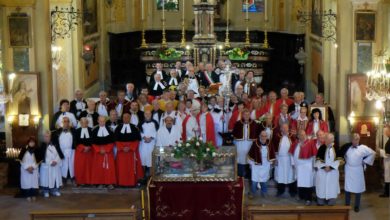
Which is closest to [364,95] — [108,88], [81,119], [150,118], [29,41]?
[150,118]

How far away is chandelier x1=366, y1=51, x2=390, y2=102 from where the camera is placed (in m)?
17.1

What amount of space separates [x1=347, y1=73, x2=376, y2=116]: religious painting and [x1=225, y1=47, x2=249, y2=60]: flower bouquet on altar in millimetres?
7456

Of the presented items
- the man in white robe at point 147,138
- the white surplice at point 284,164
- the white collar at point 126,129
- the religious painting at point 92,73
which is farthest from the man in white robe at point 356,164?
the religious painting at point 92,73

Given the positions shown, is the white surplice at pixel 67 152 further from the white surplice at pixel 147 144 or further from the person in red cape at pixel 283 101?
the person in red cape at pixel 283 101

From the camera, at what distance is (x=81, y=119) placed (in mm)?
18531

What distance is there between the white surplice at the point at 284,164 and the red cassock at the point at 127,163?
3411 mm

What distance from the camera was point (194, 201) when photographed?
1590cm

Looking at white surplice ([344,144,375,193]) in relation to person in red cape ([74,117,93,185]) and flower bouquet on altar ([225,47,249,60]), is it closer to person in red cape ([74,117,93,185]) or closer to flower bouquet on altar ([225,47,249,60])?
person in red cape ([74,117,93,185])

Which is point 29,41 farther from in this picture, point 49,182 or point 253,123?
point 253,123

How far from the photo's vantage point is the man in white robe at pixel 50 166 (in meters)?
18.0

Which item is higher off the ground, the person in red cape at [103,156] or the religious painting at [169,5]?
the religious painting at [169,5]

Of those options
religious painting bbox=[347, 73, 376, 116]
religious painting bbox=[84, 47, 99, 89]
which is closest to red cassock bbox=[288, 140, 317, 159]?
religious painting bbox=[347, 73, 376, 116]

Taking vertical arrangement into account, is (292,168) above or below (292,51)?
below

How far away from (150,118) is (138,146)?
0.74 meters
